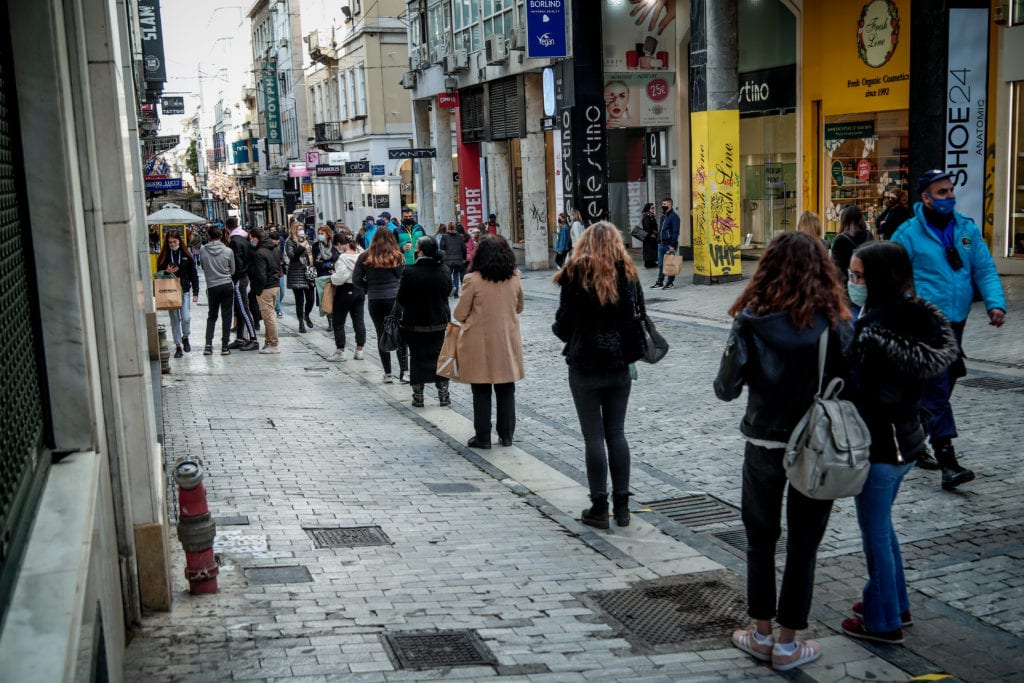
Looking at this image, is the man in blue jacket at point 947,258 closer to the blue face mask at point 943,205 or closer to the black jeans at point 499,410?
the blue face mask at point 943,205

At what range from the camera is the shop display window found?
20.4 meters

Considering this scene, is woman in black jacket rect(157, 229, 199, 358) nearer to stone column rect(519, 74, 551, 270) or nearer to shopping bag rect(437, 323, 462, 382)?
shopping bag rect(437, 323, 462, 382)

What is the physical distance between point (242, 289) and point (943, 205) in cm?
1131

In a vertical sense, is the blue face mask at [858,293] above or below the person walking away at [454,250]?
above

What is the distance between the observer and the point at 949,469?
23.7 feet

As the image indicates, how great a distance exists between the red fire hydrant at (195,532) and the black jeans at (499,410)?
143 inches

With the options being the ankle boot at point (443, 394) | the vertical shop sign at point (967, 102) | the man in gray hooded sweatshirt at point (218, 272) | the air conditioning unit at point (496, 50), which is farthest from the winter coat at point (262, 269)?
the air conditioning unit at point (496, 50)

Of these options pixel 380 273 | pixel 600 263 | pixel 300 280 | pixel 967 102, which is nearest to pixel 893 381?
pixel 600 263

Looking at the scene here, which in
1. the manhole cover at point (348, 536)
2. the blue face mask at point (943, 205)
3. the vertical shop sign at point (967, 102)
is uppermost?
the vertical shop sign at point (967, 102)

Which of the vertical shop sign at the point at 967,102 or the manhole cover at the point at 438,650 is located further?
the vertical shop sign at the point at 967,102

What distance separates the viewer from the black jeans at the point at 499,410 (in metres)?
9.11

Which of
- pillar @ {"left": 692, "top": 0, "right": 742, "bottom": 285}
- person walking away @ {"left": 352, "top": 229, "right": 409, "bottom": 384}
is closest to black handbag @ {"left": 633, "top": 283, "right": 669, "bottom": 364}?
person walking away @ {"left": 352, "top": 229, "right": 409, "bottom": 384}

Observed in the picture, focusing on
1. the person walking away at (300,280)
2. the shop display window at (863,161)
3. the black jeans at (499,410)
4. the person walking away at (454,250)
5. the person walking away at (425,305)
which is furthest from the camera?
the person walking away at (454,250)

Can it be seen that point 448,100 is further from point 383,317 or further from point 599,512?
point 599,512
